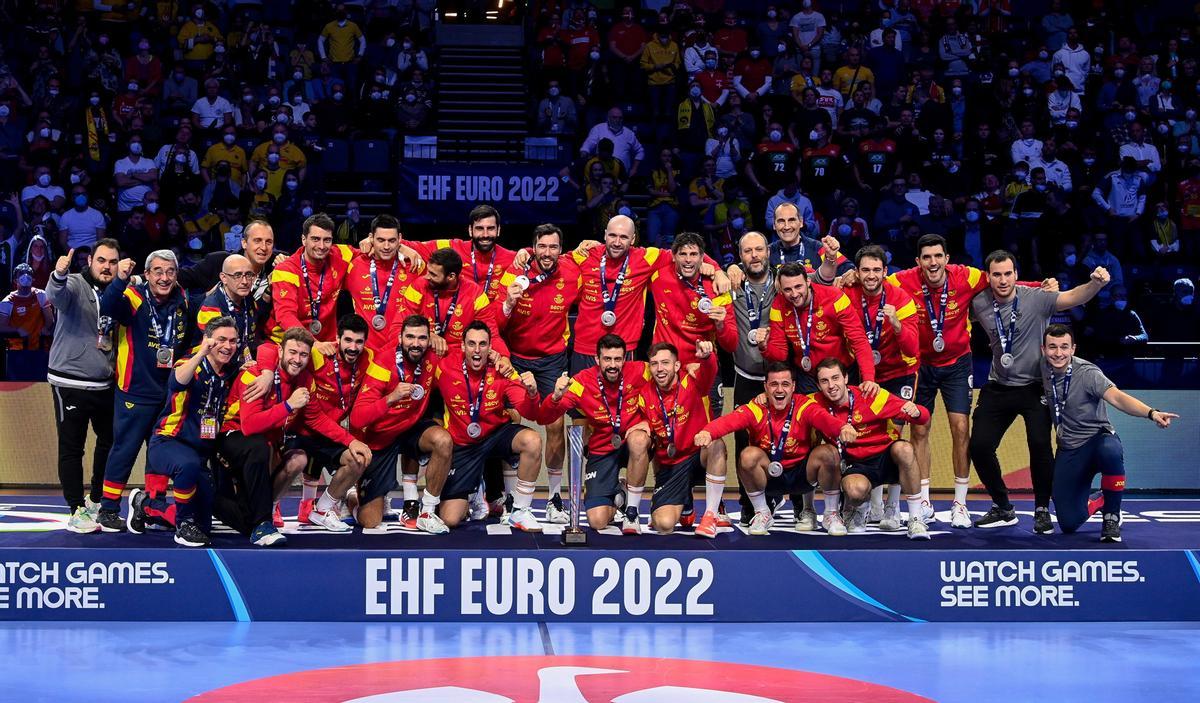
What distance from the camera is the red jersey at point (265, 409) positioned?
26.3ft

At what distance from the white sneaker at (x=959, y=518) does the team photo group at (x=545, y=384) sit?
0.9 inches

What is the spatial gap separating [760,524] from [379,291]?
289 cm

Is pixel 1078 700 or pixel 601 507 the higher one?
pixel 601 507

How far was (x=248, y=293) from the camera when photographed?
843 cm

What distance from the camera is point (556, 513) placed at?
30.1 ft

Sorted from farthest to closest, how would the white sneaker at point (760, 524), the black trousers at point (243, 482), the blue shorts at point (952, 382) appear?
1. the blue shorts at point (952, 382)
2. the white sneaker at point (760, 524)
3. the black trousers at point (243, 482)

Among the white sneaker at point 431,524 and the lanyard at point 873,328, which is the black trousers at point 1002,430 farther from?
the white sneaker at point 431,524

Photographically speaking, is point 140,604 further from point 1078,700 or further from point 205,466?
point 1078,700

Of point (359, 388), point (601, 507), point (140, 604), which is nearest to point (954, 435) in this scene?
point (601, 507)

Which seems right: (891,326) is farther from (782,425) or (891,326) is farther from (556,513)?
(556,513)

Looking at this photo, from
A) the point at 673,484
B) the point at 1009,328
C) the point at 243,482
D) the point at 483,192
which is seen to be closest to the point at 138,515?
the point at 243,482

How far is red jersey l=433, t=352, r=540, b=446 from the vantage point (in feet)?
28.3

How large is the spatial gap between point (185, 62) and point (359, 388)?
9.89 meters

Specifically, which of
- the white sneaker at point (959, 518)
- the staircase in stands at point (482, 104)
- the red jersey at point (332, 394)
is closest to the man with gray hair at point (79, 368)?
the red jersey at point (332, 394)
